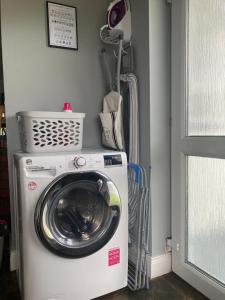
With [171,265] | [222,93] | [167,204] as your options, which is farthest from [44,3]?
[171,265]

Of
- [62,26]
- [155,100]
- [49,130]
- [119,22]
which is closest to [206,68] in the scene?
[155,100]

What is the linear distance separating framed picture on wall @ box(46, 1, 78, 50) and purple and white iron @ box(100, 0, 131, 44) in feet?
0.78

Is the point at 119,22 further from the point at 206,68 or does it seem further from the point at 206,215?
the point at 206,215

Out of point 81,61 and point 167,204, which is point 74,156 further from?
point 81,61

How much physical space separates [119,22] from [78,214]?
1.37 meters

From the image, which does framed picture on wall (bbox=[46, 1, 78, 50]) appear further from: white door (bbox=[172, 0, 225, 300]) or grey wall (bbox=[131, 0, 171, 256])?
white door (bbox=[172, 0, 225, 300])

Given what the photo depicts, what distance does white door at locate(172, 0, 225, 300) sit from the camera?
137 centimetres

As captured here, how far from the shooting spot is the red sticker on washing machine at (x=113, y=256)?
144 centimetres

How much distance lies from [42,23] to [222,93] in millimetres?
1376

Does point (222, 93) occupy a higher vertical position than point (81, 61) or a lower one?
lower

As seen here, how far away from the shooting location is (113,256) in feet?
4.75

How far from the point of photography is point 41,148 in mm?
1438

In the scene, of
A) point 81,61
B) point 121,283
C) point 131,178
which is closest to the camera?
point 121,283

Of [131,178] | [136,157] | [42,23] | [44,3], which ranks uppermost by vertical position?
[44,3]
